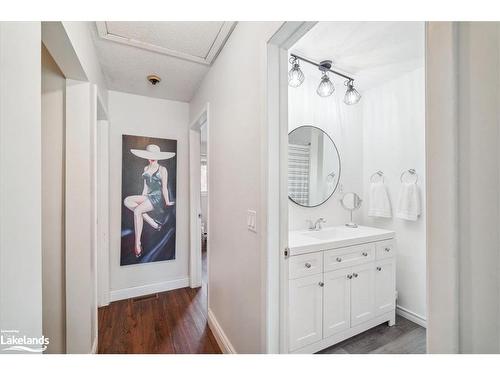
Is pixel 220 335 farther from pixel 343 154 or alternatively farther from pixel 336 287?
pixel 343 154

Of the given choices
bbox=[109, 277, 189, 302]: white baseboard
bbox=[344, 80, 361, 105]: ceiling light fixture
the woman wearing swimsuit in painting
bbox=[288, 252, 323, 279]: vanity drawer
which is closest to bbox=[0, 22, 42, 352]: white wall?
bbox=[288, 252, 323, 279]: vanity drawer

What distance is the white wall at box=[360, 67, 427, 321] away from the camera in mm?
2064

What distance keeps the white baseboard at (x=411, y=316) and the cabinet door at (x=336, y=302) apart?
860 mm

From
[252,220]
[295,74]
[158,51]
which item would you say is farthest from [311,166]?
[158,51]

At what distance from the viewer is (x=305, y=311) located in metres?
1.50

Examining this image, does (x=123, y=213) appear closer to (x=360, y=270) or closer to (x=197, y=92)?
(x=197, y=92)

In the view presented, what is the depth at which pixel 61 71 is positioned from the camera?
4.46ft

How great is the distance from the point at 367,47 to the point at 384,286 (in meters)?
2.02

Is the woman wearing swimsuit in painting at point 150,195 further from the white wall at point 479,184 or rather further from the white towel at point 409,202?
the white wall at point 479,184

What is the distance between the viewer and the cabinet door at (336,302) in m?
1.59

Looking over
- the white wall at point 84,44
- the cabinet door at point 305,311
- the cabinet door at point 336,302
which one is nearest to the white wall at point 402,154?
the cabinet door at point 336,302

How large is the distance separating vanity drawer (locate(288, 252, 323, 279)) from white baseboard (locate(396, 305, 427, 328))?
51.4 inches
